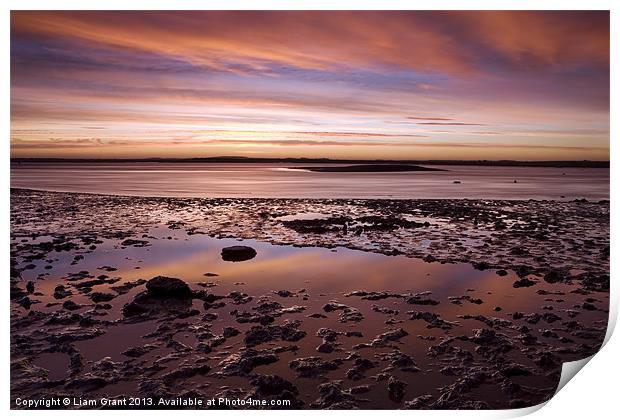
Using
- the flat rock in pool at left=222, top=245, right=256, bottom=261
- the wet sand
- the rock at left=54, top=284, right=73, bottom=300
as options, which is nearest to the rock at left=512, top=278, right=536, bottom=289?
the wet sand

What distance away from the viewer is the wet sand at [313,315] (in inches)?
151

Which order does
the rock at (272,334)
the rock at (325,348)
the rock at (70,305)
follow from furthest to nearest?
the rock at (70,305)
the rock at (272,334)
the rock at (325,348)

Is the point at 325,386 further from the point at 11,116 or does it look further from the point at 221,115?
the point at 221,115

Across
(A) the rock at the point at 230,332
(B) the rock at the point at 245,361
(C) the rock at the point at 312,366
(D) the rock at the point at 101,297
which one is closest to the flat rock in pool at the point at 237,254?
(D) the rock at the point at 101,297

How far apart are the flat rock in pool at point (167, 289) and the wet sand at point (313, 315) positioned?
2 centimetres

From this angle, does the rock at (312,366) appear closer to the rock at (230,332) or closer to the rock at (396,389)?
the rock at (396,389)

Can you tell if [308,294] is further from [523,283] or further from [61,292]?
[61,292]

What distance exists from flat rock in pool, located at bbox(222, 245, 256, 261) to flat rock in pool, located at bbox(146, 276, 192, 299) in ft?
5.94

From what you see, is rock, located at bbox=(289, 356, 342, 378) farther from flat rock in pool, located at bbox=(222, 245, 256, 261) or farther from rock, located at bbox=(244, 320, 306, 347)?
flat rock in pool, located at bbox=(222, 245, 256, 261)

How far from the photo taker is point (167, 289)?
5.23m

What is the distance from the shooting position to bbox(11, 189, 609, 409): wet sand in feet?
12.6

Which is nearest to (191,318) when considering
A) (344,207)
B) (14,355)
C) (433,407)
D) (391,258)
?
(14,355)

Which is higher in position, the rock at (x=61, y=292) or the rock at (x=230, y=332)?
the rock at (x=61, y=292)
